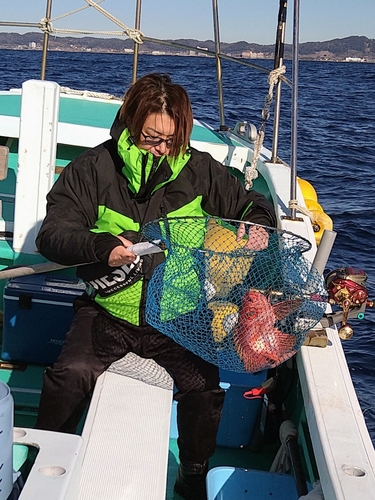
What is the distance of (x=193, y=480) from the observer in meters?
2.69

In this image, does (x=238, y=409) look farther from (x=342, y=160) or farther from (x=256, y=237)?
(x=342, y=160)

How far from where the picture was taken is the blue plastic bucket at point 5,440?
59.5 inches

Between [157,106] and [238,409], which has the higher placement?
[157,106]

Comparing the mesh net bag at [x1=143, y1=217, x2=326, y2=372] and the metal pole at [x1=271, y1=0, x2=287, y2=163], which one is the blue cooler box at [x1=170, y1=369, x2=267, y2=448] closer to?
the mesh net bag at [x1=143, y1=217, x2=326, y2=372]

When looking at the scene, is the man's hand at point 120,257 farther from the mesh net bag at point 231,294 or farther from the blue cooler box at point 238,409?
the blue cooler box at point 238,409

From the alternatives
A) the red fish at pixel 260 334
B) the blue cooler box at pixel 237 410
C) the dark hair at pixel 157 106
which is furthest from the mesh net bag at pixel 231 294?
the blue cooler box at pixel 237 410

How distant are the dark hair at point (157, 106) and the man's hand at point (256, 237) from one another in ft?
1.28

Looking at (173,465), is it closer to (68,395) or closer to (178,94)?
(68,395)

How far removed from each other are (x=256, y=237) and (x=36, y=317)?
1420 mm

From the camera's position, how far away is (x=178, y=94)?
270cm

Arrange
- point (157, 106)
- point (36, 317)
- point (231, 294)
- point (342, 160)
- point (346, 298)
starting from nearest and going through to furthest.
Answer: point (231, 294), point (157, 106), point (346, 298), point (36, 317), point (342, 160)

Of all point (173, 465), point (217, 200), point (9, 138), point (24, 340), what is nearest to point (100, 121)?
point (9, 138)

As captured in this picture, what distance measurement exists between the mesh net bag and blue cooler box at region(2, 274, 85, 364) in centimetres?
105

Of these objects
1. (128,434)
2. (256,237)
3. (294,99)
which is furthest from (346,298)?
(294,99)
